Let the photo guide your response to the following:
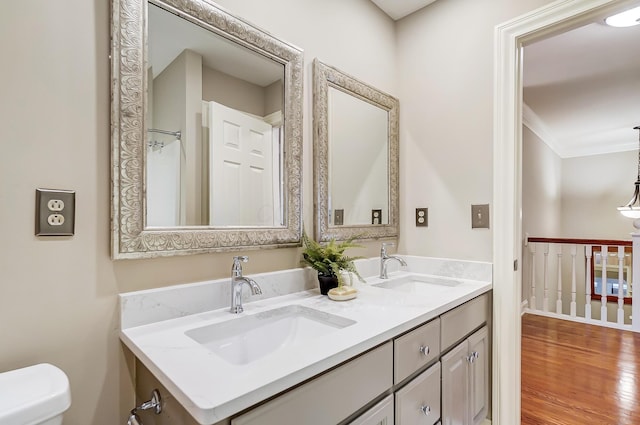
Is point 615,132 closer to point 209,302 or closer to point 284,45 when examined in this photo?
point 284,45

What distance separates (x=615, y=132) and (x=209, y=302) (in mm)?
6053

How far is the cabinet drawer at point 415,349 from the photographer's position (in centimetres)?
102

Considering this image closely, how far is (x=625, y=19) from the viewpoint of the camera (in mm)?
1927

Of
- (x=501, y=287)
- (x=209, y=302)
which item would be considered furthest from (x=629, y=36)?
(x=209, y=302)

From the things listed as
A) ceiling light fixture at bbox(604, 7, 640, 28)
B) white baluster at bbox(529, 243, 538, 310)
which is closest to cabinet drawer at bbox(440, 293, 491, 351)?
ceiling light fixture at bbox(604, 7, 640, 28)

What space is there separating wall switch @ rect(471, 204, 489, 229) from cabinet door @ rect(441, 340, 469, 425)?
1.96 ft

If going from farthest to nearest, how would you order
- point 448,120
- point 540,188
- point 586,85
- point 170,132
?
point 540,188, point 586,85, point 448,120, point 170,132

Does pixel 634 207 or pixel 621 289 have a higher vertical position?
pixel 634 207

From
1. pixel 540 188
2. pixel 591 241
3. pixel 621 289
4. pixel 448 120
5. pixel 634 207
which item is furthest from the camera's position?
pixel 634 207

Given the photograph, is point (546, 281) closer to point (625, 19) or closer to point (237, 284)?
point (625, 19)

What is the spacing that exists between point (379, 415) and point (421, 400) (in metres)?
0.26

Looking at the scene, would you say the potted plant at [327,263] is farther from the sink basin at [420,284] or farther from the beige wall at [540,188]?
the beige wall at [540,188]

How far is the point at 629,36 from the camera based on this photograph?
87.4 inches

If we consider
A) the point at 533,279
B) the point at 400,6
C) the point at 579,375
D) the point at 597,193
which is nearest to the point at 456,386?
the point at 579,375
